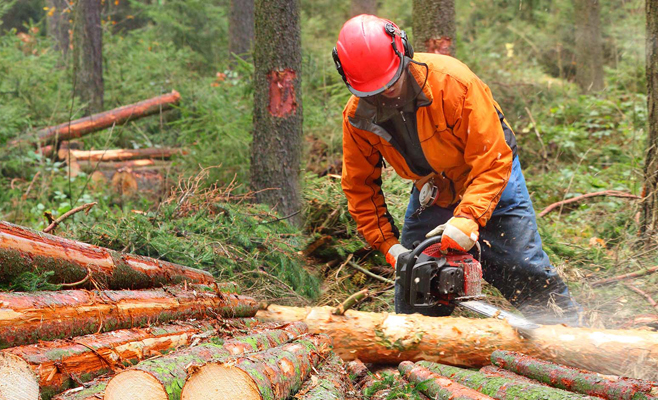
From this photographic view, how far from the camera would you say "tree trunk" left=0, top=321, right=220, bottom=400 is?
86.2 inches

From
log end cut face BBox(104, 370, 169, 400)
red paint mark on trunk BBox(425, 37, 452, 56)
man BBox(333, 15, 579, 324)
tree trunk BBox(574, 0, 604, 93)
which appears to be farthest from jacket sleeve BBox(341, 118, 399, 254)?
tree trunk BBox(574, 0, 604, 93)

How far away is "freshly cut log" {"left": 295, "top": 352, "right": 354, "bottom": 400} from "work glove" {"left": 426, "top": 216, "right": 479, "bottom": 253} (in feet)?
3.02

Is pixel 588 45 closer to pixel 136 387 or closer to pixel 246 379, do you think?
pixel 246 379

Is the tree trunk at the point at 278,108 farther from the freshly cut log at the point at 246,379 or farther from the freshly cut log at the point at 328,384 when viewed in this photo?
the freshly cut log at the point at 246,379

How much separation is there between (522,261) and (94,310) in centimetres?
256

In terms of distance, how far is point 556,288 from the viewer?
376cm

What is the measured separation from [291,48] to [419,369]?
3698 millimetres

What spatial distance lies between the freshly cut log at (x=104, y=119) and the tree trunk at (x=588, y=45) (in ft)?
27.0

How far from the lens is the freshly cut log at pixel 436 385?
97.9 inches

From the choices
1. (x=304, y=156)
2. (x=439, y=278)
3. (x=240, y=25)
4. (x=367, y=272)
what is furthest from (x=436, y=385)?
(x=240, y=25)

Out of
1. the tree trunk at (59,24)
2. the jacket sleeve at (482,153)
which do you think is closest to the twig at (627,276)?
the jacket sleeve at (482,153)

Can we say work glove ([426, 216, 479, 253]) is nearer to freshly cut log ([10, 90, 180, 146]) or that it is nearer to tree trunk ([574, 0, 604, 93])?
freshly cut log ([10, 90, 180, 146])

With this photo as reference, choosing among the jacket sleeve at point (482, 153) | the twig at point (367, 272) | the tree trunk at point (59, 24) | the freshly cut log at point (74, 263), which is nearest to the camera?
the freshly cut log at point (74, 263)

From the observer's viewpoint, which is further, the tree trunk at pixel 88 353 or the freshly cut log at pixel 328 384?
the freshly cut log at pixel 328 384
